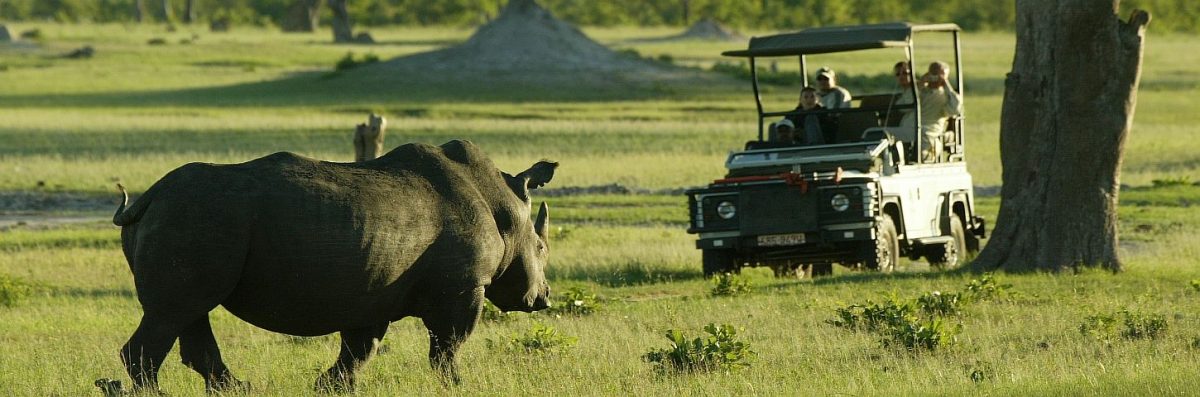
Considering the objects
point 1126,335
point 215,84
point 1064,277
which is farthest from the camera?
point 215,84

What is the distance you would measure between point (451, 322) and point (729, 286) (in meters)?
6.96

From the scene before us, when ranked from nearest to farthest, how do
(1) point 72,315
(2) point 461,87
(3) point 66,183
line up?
(1) point 72,315
(3) point 66,183
(2) point 461,87

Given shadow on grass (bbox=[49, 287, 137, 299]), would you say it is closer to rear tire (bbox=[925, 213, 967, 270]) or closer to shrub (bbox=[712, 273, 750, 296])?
shrub (bbox=[712, 273, 750, 296])

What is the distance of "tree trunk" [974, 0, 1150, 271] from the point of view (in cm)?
1706

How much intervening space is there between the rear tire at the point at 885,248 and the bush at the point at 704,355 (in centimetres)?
707

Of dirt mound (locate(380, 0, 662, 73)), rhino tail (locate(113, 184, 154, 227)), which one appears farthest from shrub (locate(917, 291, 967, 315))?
dirt mound (locate(380, 0, 662, 73))

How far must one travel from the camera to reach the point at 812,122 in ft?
65.8

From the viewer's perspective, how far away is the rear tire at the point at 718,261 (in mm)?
18719

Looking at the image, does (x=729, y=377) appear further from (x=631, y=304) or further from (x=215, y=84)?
(x=215, y=84)

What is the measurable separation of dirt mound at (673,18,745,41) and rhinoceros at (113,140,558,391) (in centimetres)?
10025

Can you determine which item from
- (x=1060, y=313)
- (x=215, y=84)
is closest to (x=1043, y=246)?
(x=1060, y=313)

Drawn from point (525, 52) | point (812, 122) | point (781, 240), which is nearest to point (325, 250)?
point (781, 240)

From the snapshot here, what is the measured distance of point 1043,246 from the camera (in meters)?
17.7

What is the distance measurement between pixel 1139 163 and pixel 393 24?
110792 millimetres
